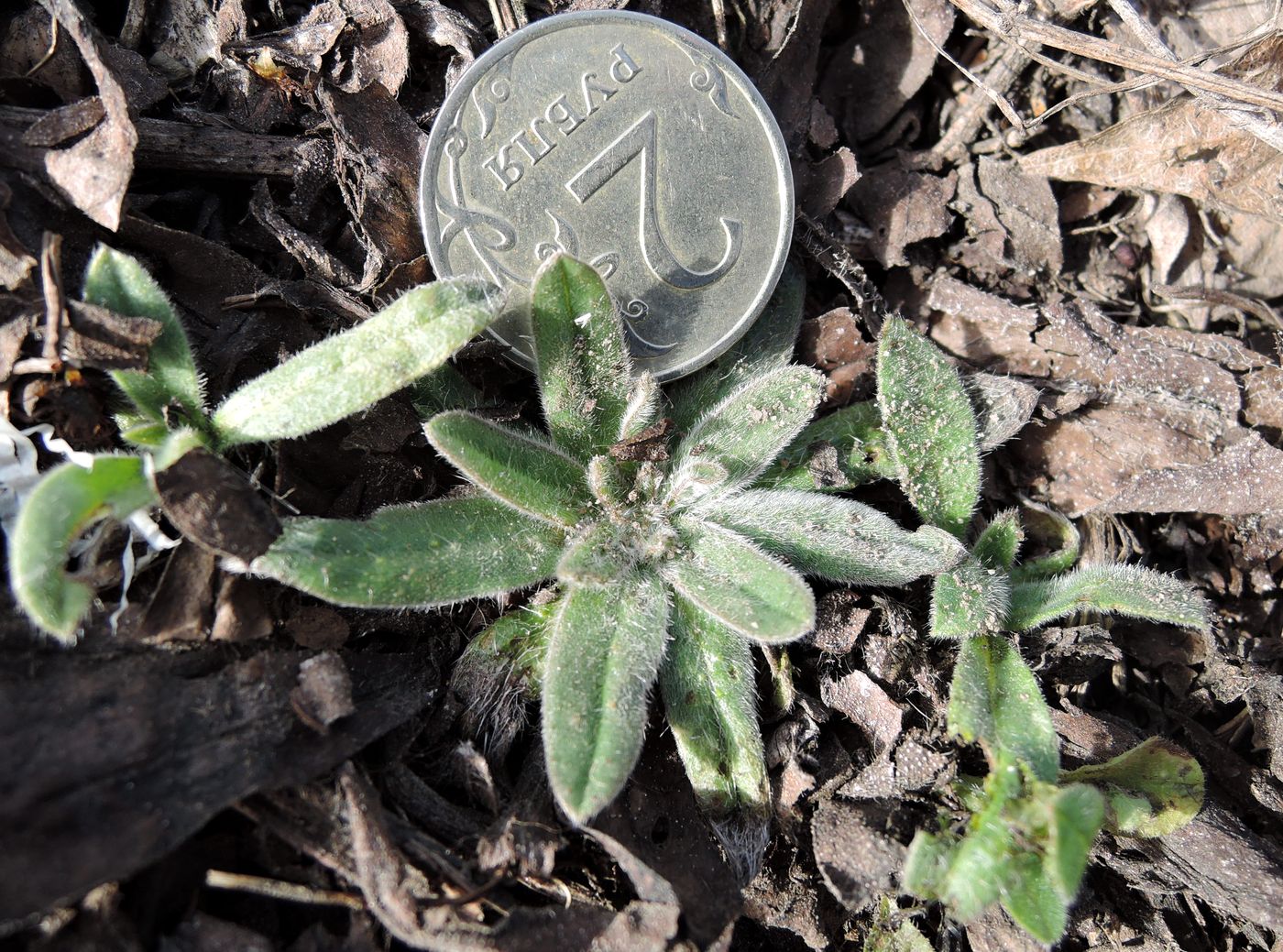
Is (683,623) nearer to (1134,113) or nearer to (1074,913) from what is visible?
(1074,913)

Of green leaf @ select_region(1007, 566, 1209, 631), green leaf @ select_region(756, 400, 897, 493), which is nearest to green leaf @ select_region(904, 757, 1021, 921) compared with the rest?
green leaf @ select_region(1007, 566, 1209, 631)

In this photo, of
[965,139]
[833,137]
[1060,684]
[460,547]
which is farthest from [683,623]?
[965,139]

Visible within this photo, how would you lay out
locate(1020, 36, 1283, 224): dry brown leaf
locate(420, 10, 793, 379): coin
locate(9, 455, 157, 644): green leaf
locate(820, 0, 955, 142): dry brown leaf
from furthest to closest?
1. locate(820, 0, 955, 142): dry brown leaf
2. locate(1020, 36, 1283, 224): dry brown leaf
3. locate(420, 10, 793, 379): coin
4. locate(9, 455, 157, 644): green leaf

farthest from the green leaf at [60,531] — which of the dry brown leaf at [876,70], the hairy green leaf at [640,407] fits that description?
the dry brown leaf at [876,70]

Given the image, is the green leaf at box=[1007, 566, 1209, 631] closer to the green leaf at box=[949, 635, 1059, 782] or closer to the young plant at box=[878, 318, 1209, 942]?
the young plant at box=[878, 318, 1209, 942]

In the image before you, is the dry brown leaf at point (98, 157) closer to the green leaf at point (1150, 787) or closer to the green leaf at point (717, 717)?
the green leaf at point (717, 717)

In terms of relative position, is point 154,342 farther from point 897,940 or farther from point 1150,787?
point 1150,787
